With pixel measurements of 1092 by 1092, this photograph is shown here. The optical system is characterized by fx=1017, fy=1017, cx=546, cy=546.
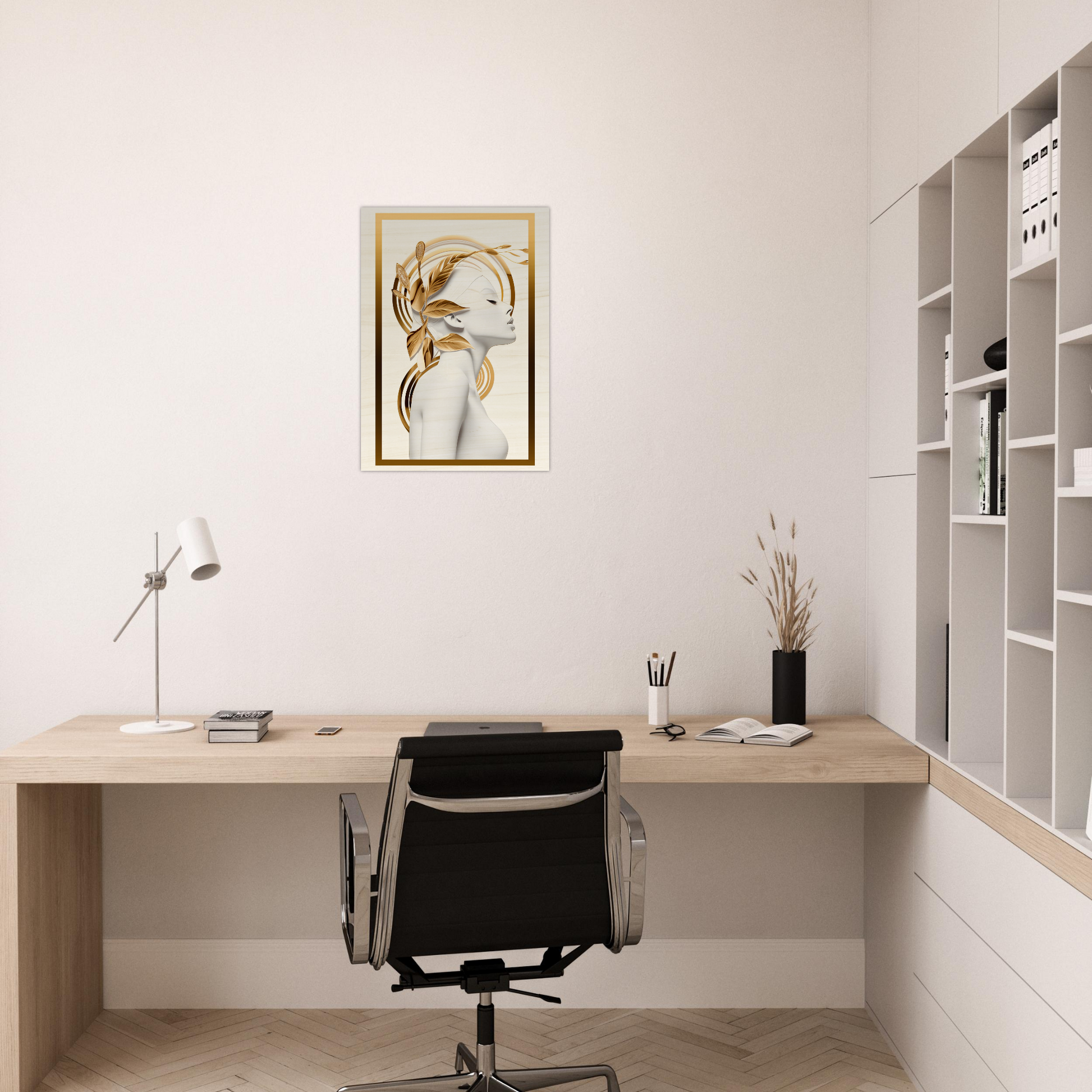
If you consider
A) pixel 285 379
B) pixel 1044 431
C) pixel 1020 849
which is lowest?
pixel 1020 849

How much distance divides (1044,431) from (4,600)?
2.78 meters

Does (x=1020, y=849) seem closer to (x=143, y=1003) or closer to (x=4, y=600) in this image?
(x=143, y=1003)

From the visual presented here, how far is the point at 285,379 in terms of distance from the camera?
297 centimetres

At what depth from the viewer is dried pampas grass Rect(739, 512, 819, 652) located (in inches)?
113

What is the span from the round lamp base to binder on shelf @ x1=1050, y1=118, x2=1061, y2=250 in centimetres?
235

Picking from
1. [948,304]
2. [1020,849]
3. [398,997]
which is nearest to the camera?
[1020,849]

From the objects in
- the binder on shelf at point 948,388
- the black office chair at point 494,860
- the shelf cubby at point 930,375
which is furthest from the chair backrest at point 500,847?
the shelf cubby at point 930,375

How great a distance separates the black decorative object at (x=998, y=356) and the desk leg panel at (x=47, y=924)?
8.06 ft

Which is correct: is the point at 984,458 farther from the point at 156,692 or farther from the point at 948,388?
the point at 156,692

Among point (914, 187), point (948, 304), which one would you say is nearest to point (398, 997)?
point (948, 304)

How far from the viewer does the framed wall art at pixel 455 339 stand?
296 centimetres

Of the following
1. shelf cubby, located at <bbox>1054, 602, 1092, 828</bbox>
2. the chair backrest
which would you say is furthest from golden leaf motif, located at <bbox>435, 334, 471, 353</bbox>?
shelf cubby, located at <bbox>1054, 602, 1092, 828</bbox>

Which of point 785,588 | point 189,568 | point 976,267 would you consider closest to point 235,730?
point 189,568

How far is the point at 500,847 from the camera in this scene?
199 centimetres
